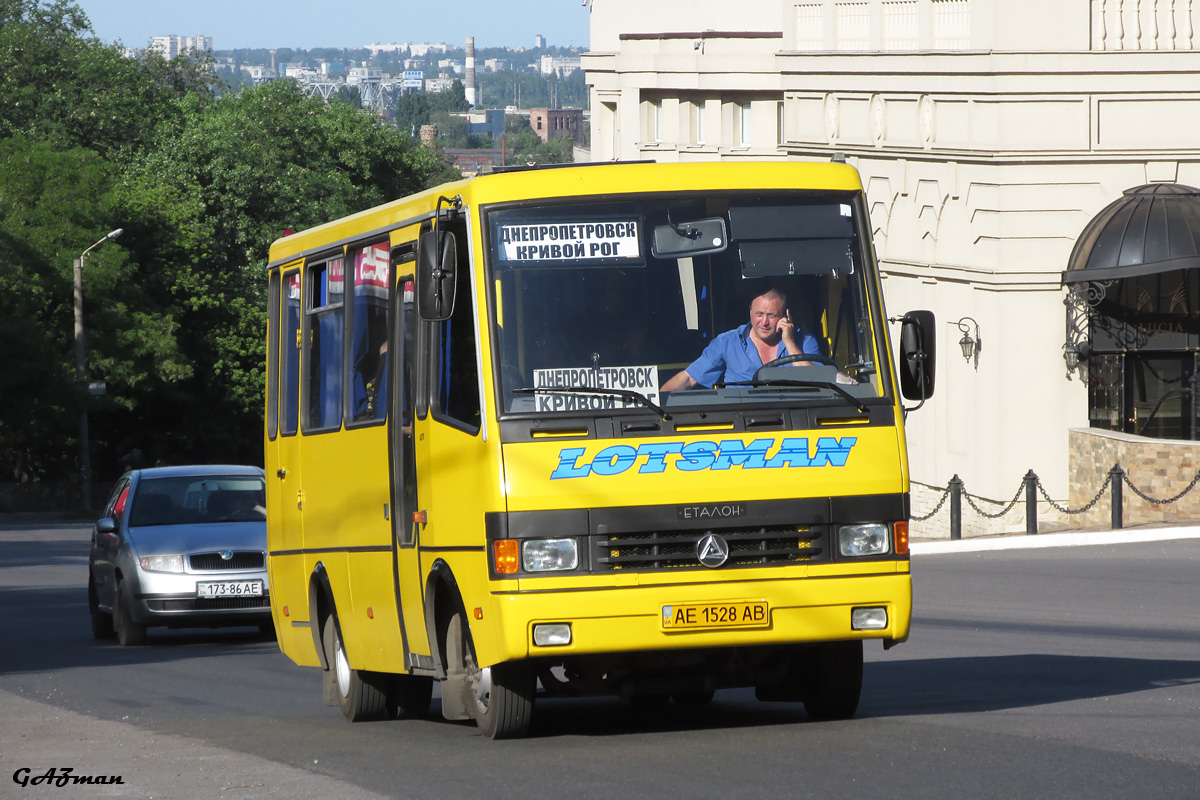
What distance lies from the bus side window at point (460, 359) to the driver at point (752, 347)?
915 mm

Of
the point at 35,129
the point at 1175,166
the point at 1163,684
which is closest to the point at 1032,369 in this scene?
the point at 1175,166

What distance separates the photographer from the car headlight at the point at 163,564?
60.4ft

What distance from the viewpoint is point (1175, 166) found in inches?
1228

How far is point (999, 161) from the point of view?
3122 centimetres

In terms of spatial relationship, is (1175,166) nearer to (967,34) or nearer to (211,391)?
(967,34)

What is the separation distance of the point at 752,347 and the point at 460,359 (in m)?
1.38

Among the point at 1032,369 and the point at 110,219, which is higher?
the point at 110,219

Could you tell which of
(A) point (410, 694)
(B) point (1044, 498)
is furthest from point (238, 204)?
(A) point (410, 694)

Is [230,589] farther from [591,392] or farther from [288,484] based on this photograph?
[591,392]

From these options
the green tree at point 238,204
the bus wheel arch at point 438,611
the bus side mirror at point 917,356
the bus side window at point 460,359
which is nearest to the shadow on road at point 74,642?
the bus wheel arch at point 438,611

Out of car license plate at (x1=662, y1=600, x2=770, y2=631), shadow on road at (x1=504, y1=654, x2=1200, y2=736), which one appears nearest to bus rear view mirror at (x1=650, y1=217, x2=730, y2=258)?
car license plate at (x1=662, y1=600, x2=770, y2=631)

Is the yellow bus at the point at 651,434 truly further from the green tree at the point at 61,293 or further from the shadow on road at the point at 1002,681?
the green tree at the point at 61,293

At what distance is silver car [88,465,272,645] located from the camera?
18.4 metres

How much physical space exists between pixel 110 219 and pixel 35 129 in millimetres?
17528
